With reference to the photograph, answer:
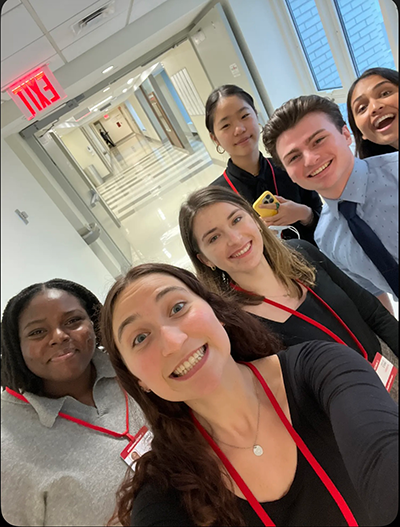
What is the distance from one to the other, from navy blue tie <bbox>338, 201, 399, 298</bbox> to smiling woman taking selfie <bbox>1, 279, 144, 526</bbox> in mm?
568

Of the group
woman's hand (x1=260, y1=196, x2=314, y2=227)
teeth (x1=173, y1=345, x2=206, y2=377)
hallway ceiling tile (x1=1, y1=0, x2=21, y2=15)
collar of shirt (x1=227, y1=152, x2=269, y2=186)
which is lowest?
woman's hand (x1=260, y1=196, x2=314, y2=227)

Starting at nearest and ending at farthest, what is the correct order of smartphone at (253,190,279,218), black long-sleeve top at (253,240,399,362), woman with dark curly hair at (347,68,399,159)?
woman with dark curly hair at (347,68,399,159)
black long-sleeve top at (253,240,399,362)
smartphone at (253,190,279,218)

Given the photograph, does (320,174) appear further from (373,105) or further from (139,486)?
(139,486)

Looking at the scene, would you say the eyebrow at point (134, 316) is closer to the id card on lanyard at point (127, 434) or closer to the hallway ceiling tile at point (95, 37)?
the id card on lanyard at point (127, 434)

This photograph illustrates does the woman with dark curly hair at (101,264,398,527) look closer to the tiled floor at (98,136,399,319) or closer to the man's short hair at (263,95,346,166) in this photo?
the tiled floor at (98,136,399,319)

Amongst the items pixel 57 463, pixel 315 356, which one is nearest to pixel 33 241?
pixel 57 463

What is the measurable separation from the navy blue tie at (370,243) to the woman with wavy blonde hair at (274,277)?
0.24 metres

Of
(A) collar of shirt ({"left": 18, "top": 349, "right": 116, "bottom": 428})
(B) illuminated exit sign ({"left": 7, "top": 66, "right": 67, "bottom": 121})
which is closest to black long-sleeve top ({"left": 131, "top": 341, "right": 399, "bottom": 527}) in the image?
(A) collar of shirt ({"left": 18, "top": 349, "right": 116, "bottom": 428})

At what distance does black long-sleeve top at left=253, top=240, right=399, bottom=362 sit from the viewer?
607 millimetres

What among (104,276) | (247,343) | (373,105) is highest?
(373,105)

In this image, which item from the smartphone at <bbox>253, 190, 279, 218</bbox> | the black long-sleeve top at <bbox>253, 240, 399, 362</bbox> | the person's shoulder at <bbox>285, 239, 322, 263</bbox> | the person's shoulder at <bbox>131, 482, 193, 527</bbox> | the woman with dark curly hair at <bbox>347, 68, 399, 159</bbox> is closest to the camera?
the woman with dark curly hair at <bbox>347, 68, 399, 159</bbox>

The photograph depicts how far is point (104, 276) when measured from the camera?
2.65ft

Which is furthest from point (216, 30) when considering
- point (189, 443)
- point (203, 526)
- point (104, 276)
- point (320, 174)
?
point (203, 526)

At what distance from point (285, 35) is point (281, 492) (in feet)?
2.69
